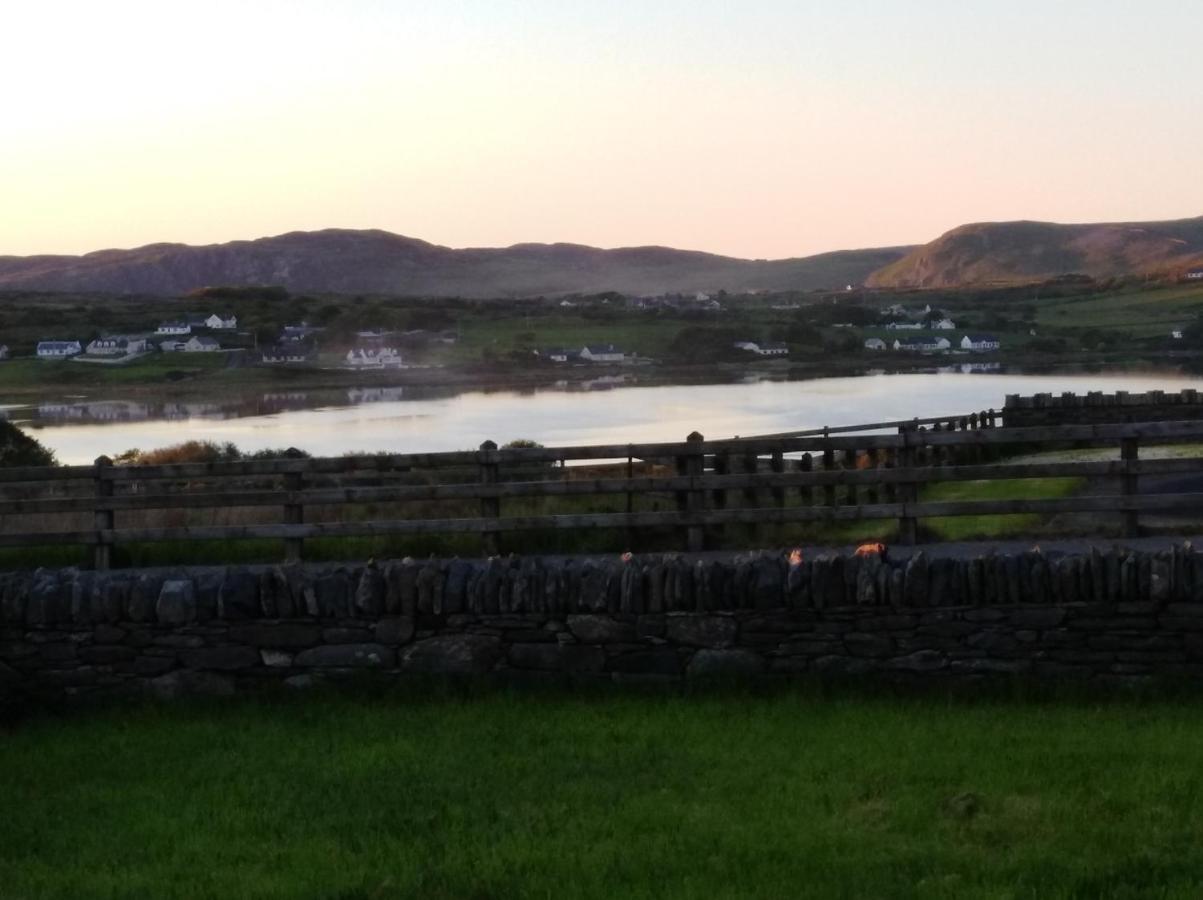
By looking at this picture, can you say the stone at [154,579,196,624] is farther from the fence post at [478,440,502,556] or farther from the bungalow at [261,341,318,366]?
the bungalow at [261,341,318,366]

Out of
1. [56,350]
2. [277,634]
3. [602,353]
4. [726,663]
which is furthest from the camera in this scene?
[602,353]

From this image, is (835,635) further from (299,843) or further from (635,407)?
(635,407)

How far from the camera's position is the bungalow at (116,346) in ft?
330

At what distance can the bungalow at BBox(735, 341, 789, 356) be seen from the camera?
392 ft

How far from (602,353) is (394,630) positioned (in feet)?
341

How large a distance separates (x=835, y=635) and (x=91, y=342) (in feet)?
340

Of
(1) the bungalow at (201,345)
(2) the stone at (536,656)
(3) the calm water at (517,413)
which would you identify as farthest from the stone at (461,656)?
(1) the bungalow at (201,345)

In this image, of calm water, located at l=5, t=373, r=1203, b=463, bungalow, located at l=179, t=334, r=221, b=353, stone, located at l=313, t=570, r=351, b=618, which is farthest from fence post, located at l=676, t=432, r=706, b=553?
bungalow, located at l=179, t=334, r=221, b=353

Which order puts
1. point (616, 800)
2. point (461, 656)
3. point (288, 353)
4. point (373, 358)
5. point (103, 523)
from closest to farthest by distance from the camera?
point (616, 800), point (461, 656), point (103, 523), point (288, 353), point (373, 358)

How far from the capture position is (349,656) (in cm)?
912

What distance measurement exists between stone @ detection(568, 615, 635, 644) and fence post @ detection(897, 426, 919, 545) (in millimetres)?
4409

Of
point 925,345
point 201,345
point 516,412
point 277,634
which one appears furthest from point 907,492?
point 925,345

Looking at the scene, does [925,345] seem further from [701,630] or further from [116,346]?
[701,630]

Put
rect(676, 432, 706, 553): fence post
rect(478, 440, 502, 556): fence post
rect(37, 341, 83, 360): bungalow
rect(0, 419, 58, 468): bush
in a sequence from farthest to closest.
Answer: rect(37, 341, 83, 360): bungalow
rect(0, 419, 58, 468): bush
rect(676, 432, 706, 553): fence post
rect(478, 440, 502, 556): fence post
